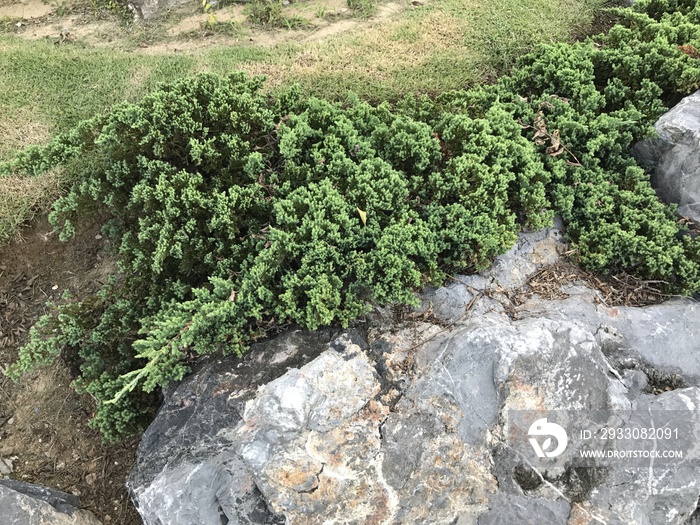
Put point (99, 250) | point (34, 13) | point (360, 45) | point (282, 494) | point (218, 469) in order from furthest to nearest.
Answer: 1. point (34, 13)
2. point (360, 45)
3. point (99, 250)
4. point (218, 469)
5. point (282, 494)

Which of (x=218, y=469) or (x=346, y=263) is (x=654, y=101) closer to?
(x=346, y=263)

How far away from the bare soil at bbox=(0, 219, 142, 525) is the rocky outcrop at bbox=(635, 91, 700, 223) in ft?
17.1

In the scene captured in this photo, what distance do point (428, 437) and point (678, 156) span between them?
3477 millimetres

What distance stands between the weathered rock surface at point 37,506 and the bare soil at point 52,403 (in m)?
0.20

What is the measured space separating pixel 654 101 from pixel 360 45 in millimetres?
3420

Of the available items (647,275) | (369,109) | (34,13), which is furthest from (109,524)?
(34,13)

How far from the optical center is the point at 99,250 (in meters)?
5.07

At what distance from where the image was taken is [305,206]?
3766 mm

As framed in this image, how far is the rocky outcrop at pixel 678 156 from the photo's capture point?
4.34 m

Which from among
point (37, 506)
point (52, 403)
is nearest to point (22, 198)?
point (52, 403)

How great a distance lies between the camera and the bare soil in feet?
13.6

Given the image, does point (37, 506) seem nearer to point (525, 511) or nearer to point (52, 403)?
point (52, 403)

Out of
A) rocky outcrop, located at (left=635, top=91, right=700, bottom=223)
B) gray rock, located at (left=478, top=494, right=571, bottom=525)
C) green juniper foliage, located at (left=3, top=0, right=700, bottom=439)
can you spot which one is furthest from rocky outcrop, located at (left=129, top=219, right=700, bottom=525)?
rocky outcrop, located at (left=635, top=91, right=700, bottom=223)

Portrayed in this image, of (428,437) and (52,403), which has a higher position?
(428,437)
